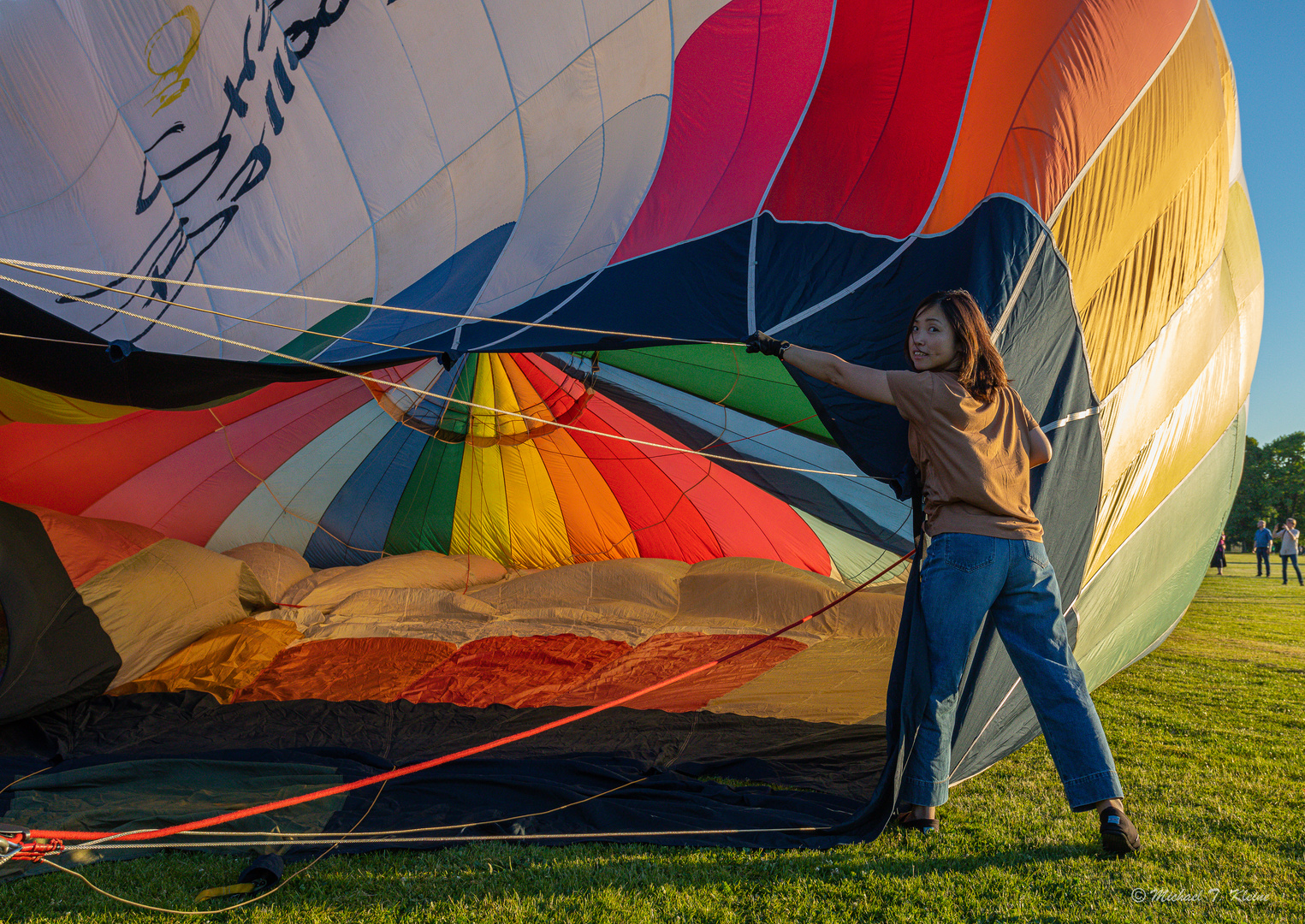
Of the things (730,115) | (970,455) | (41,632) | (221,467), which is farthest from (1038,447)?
(221,467)

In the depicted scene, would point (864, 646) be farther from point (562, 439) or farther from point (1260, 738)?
point (562, 439)

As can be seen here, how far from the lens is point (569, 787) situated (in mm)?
2164

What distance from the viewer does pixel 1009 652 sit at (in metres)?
1.80

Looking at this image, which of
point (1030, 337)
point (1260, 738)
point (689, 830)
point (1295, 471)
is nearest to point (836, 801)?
point (689, 830)

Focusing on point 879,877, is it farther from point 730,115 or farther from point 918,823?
point 730,115

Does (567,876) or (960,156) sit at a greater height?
(960,156)

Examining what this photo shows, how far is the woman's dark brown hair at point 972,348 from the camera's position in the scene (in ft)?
5.99

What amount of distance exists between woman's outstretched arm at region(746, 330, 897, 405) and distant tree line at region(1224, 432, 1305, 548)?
3726 cm

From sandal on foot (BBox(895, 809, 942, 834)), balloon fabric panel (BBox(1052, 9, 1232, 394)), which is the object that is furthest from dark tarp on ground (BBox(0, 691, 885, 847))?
balloon fabric panel (BBox(1052, 9, 1232, 394))

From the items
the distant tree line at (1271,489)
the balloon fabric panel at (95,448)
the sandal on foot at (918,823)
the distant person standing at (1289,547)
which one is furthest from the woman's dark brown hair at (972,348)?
the distant tree line at (1271,489)

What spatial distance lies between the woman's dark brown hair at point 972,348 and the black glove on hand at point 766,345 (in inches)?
15.2

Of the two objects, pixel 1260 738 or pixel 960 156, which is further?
pixel 1260 738

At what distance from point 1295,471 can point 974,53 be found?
41464mm

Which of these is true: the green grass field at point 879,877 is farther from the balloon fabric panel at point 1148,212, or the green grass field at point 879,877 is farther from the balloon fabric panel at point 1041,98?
the balloon fabric panel at point 1041,98
